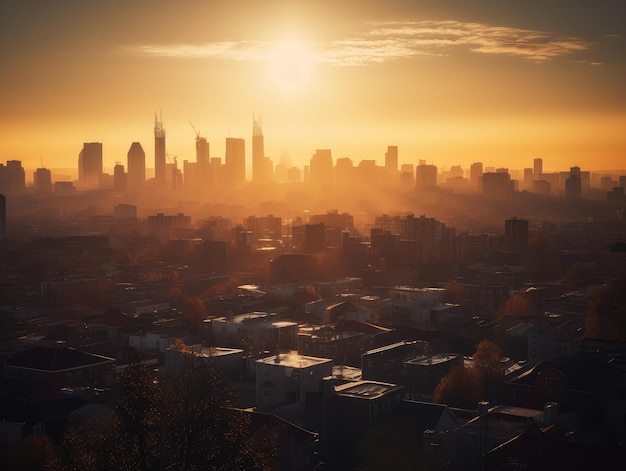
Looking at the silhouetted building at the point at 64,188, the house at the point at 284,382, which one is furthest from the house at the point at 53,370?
the silhouetted building at the point at 64,188

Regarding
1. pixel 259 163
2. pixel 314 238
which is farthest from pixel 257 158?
pixel 314 238

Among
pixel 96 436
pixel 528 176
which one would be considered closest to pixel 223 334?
pixel 96 436

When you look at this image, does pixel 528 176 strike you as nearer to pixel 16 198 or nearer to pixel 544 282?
pixel 16 198

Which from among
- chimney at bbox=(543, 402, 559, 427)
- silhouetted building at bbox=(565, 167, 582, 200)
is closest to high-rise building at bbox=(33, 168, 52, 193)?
silhouetted building at bbox=(565, 167, 582, 200)

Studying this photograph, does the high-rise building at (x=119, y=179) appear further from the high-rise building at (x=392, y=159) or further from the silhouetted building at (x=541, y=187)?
the silhouetted building at (x=541, y=187)

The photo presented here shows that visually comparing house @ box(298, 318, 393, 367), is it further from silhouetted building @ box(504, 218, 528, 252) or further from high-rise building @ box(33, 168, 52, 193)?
high-rise building @ box(33, 168, 52, 193)

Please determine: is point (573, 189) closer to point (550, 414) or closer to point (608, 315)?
point (608, 315)

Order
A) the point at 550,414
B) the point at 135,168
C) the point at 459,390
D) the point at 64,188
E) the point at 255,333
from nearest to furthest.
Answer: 1. the point at 550,414
2. the point at 459,390
3. the point at 255,333
4. the point at 64,188
5. the point at 135,168

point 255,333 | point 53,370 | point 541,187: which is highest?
point 541,187

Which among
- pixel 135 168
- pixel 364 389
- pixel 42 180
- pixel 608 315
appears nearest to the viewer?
pixel 364 389
